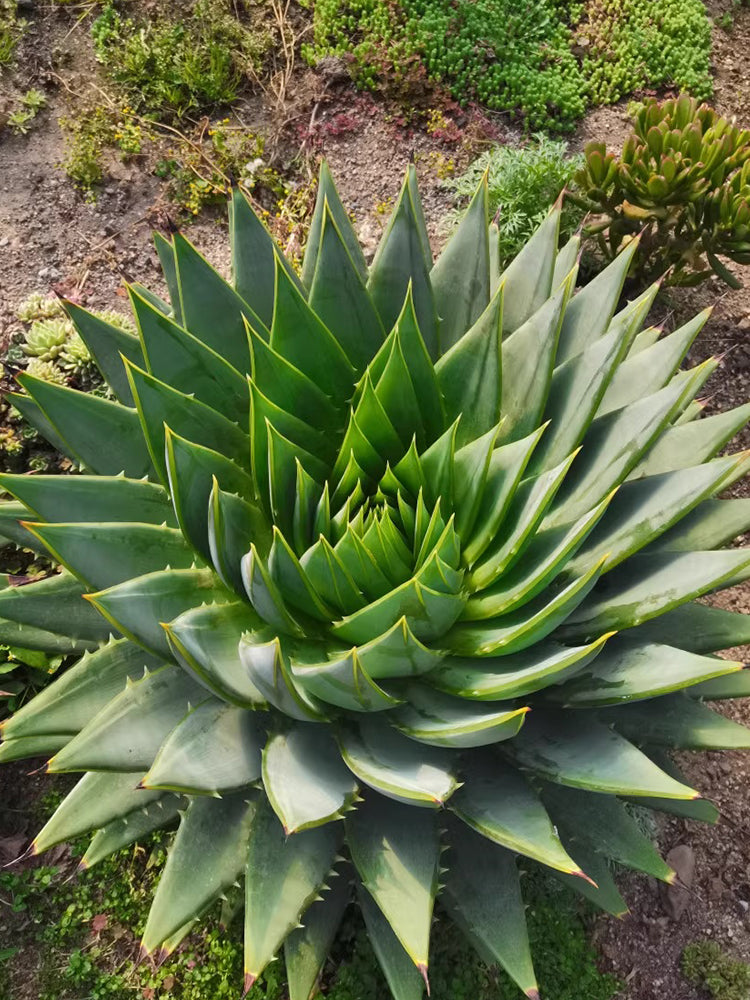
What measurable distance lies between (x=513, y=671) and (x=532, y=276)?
3.67 ft

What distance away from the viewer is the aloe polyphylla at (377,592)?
170cm

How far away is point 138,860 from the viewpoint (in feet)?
9.52

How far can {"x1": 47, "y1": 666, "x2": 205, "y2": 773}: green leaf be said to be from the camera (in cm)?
171

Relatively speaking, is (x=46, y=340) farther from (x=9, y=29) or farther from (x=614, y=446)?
(x=614, y=446)

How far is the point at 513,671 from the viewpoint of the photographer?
1786 millimetres

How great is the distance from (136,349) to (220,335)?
238 mm

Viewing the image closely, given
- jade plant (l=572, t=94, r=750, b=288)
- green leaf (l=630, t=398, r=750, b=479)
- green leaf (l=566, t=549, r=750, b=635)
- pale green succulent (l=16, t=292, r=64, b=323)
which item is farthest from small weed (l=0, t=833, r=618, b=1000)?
jade plant (l=572, t=94, r=750, b=288)

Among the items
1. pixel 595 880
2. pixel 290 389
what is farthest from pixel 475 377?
pixel 595 880

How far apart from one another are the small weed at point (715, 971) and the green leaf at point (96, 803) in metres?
2.12

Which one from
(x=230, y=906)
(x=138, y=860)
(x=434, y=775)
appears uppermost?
(x=434, y=775)

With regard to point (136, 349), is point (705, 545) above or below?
below

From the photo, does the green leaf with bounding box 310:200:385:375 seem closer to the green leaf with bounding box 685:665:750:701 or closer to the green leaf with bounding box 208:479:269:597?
the green leaf with bounding box 208:479:269:597

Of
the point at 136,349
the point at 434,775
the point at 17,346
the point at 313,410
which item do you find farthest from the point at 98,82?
the point at 434,775

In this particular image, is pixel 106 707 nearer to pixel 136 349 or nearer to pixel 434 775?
pixel 434 775
